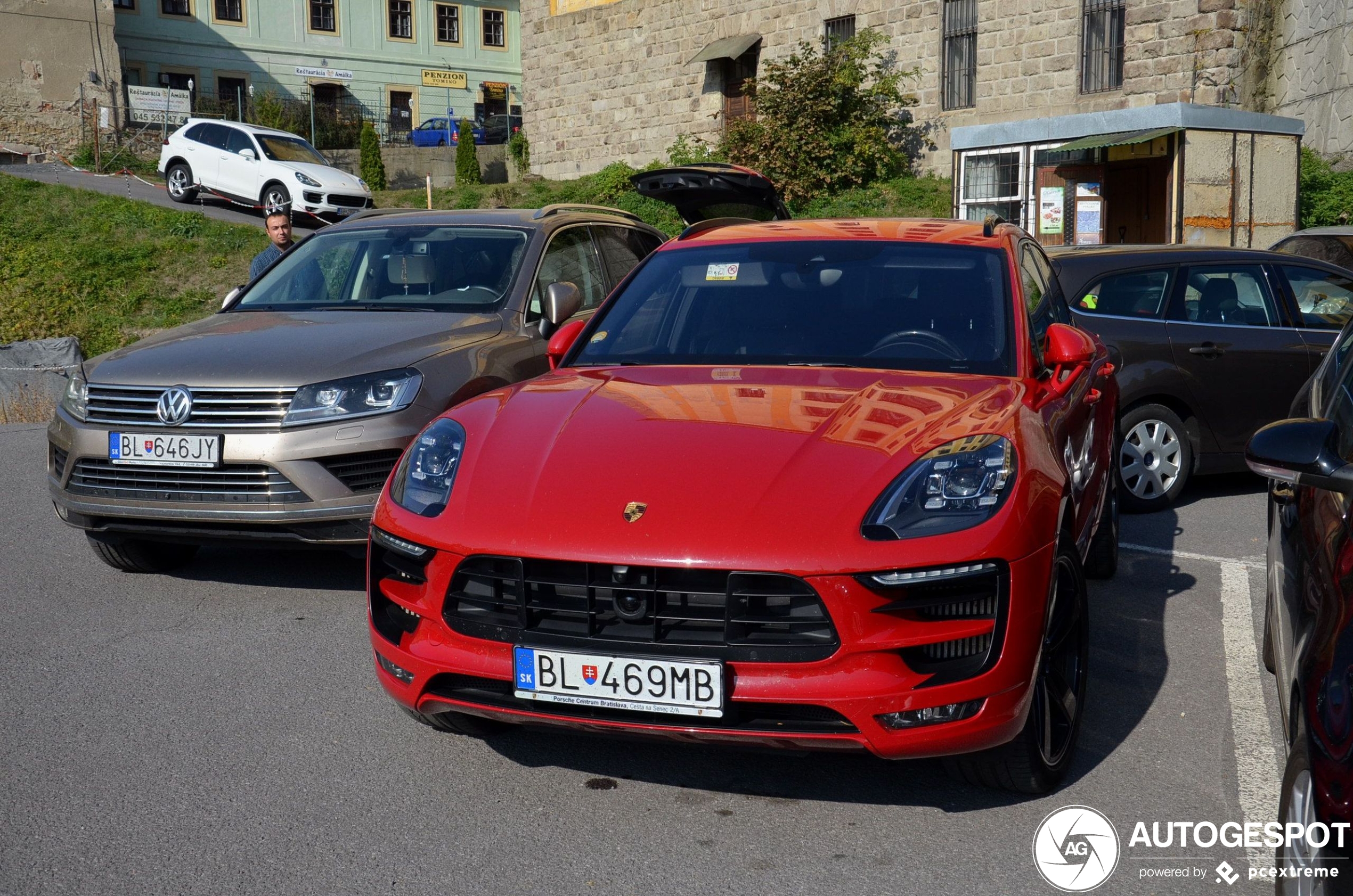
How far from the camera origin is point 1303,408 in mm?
4297

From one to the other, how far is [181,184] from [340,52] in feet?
77.3

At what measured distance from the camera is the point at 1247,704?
4.47 meters

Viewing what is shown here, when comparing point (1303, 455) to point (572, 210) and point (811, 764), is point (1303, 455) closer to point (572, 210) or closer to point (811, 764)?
point (811, 764)

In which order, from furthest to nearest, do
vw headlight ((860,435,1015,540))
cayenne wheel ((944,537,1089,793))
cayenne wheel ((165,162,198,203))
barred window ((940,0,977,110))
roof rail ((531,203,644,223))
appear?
cayenne wheel ((165,162,198,203)), barred window ((940,0,977,110)), roof rail ((531,203,644,223)), cayenne wheel ((944,537,1089,793)), vw headlight ((860,435,1015,540))

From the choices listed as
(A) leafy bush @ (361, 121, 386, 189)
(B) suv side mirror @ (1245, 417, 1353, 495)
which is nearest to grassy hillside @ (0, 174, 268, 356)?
(A) leafy bush @ (361, 121, 386, 189)

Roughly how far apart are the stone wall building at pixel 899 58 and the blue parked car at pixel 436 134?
842 cm

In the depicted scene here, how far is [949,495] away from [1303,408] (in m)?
1.64

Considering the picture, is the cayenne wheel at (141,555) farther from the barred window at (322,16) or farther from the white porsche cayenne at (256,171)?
the barred window at (322,16)

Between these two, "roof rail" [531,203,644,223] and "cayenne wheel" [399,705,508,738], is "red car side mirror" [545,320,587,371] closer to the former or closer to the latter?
"cayenne wheel" [399,705,508,738]

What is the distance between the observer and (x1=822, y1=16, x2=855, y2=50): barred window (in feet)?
87.2

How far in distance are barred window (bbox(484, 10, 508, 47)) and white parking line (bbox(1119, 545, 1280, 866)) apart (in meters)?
48.1

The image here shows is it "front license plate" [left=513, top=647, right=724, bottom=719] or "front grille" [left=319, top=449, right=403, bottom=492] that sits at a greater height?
"front grille" [left=319, top=449, right=403, bottom=492]

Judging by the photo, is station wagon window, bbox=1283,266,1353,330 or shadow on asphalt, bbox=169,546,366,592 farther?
station wagon window, bbox=1283,266,1353,330

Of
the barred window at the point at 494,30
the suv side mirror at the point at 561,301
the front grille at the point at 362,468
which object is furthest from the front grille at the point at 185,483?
the barred window at the point at 494,30
